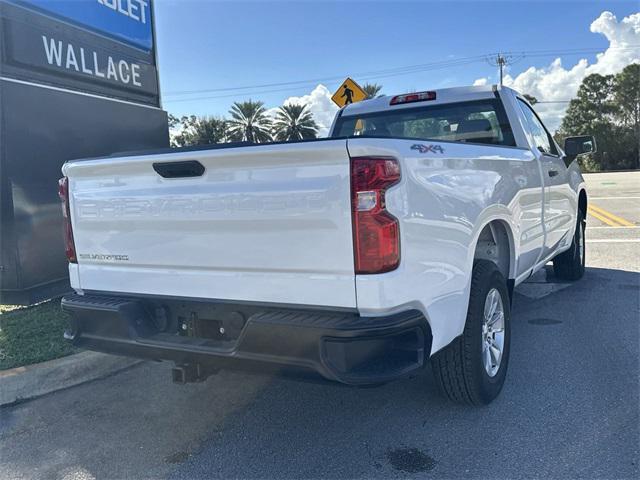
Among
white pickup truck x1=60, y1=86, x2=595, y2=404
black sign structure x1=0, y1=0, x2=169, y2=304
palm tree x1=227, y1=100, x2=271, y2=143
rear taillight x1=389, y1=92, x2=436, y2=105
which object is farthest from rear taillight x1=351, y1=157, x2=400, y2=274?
palm tree x1=227, y1=100, x2=271, y2=143

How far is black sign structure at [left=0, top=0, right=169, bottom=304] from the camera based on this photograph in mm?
5441

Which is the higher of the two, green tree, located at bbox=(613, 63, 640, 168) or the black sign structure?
green tree, located at bbox=(613, 63, 640, 168)

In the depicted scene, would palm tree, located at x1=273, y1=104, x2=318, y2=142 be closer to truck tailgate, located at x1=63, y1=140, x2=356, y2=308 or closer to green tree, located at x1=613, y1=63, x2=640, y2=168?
green tree, located at x1=613, y1=63, x2=640, y2=168

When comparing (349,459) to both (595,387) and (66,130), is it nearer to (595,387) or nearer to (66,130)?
(595,387)

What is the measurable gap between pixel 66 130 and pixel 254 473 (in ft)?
15.7

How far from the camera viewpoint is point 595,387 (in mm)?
3602

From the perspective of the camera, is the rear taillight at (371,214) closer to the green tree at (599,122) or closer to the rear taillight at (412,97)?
the rear taillight at (412,97)

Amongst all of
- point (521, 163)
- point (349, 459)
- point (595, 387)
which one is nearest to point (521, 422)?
point (595, 387)

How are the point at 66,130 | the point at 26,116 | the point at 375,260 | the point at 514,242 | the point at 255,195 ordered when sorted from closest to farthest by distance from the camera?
→ the point at 375,260 → the point at 255,195 → the point at 514,242 → the point at 26,116 → the point at 66,130

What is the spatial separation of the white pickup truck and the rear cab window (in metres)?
0.93

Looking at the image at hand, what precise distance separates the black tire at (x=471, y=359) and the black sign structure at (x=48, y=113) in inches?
173

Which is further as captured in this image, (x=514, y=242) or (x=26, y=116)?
(x=26, y=116)

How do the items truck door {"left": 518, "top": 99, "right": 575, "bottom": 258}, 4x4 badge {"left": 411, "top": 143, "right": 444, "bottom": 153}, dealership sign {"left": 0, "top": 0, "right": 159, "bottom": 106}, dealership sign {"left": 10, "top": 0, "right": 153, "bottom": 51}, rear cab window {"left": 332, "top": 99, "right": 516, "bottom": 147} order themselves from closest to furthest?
4x4 badge {"left": 411, "top": 143, "right": 444, "bottom": 153}, rear cab window {"left": 332, "top": 99, "right": 516, "bottom": 147}, truck door {"left": 518, "top": 99, "right": 575, "bottom": 258}, dealership sign {"left": 0, "top": 0, "right": 159, "bottom": 106}, dealership sign {"left": 10, "top": 0, "right": 153, "bottom": 51}

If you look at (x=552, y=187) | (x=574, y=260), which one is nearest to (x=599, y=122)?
(x=574, y=260)
